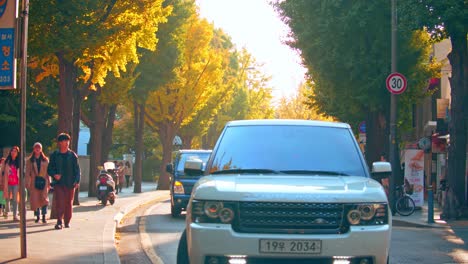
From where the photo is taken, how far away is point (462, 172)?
2352 cm

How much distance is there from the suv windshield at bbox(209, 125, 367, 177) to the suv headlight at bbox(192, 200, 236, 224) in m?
1.05

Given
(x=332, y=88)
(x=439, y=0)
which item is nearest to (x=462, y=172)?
(x=439, y=0)

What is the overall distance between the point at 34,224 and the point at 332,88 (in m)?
16.2

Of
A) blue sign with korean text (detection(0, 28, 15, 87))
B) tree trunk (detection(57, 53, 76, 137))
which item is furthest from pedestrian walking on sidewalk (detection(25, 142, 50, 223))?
blue sign with korean text (detection(0, 28, 15, 87))

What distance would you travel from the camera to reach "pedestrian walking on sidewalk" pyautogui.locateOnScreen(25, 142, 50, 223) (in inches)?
679

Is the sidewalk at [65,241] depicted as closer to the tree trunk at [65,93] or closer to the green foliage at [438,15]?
the tree trunk at [65,93]

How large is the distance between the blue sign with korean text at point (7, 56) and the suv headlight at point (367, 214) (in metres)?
5.15

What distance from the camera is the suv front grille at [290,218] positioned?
7332 millimetres

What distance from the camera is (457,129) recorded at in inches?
923

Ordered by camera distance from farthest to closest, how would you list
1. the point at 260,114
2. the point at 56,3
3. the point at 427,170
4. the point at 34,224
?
the point at 260,114, the point at 427,170, the point at 56,3, the point at 34,224

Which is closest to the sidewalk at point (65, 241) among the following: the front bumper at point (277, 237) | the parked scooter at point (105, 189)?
the front bumper at point (277, 237)

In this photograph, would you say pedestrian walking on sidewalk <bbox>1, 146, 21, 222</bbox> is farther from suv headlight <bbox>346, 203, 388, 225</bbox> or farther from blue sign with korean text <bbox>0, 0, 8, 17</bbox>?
suv headlight <bbox>346, 203, 388, 225</bbox>

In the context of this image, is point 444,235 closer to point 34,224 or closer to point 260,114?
point 34,224

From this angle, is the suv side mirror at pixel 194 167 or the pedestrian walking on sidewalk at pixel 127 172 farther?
the pedestrian walking on sidewalk at pixel 127 172
